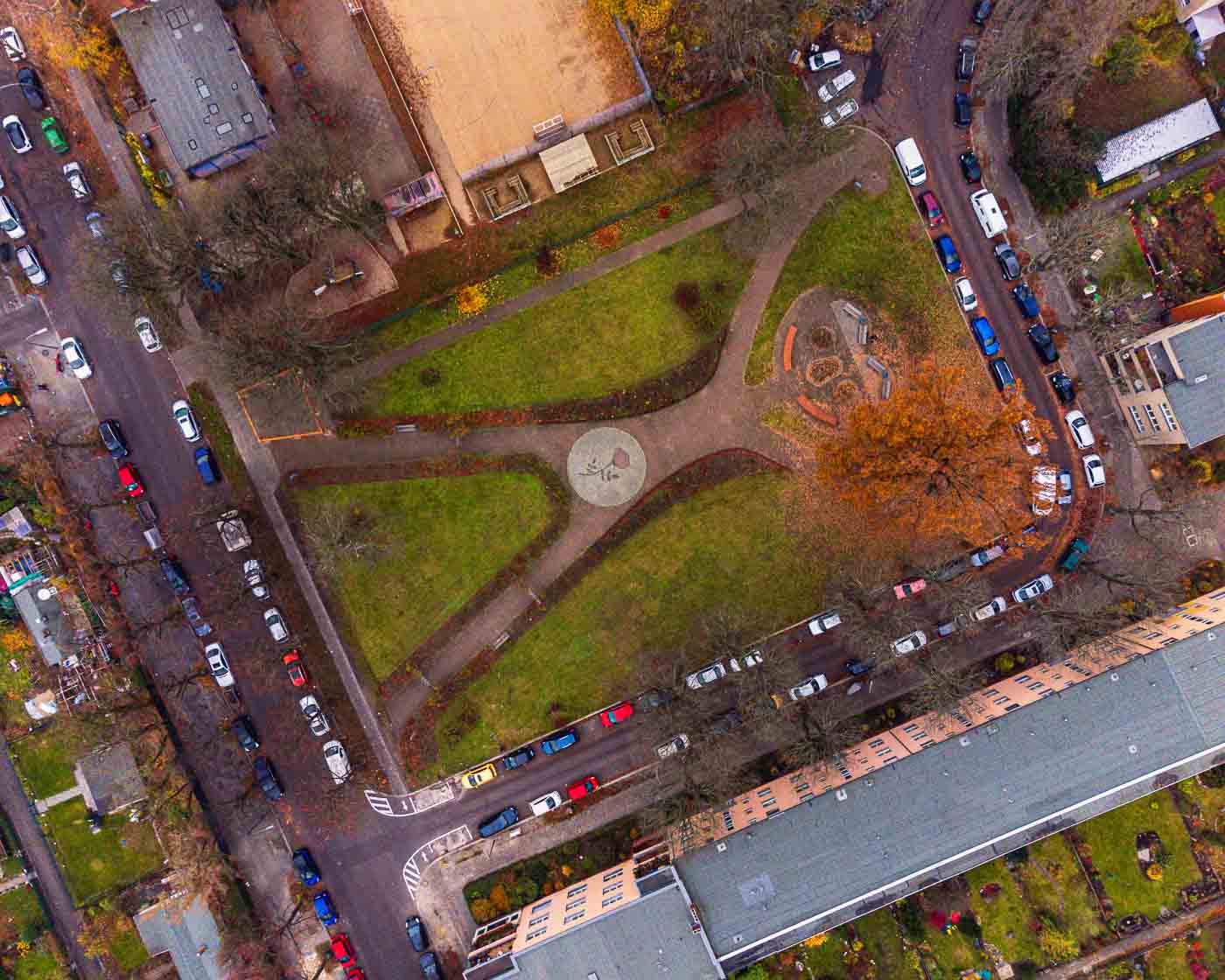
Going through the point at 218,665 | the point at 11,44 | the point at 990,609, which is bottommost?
the point at 990,609

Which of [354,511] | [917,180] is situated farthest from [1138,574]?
[354,511]

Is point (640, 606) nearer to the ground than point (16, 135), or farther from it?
nearer to the ground

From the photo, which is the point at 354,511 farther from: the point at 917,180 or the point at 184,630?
the point at 917,180

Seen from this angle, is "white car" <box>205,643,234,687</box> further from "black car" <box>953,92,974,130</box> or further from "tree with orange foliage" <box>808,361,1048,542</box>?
"black car" <box>953,92,974,130</box>

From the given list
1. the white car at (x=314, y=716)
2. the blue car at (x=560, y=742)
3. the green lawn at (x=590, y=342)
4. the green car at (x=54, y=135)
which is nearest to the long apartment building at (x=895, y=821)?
the blue car at (x=560, y=742)

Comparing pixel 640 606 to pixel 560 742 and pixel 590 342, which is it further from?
pixel 590 342

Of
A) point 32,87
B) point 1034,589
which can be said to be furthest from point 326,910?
point 32,87
